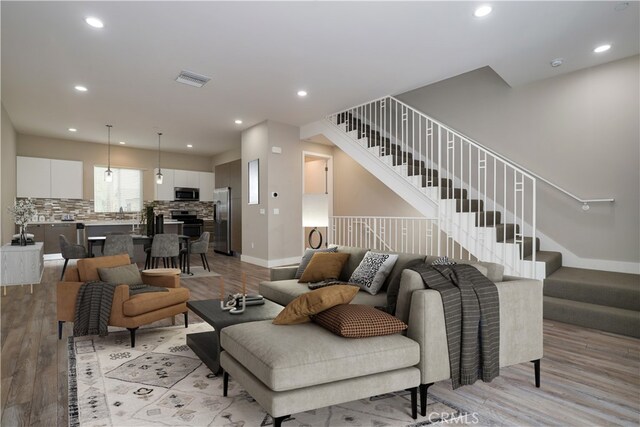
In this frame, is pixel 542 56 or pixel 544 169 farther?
pixel 544 169

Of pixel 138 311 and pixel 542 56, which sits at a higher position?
pixel 542 56

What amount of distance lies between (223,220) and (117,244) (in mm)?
3738

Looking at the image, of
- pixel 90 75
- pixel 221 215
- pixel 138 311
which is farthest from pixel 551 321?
pixel 221 215

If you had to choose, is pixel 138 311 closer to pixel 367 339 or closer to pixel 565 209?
pixel 367 339

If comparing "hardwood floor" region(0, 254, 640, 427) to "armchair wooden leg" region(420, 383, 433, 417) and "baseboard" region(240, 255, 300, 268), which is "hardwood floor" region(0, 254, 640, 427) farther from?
"baseboard" region(240, 255, 300, 268)

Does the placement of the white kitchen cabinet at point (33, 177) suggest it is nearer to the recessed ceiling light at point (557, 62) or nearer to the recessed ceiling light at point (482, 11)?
the recessed ceiling light at point (482, 11)

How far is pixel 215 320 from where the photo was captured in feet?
8.15

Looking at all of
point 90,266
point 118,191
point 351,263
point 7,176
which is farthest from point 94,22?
point 118,191

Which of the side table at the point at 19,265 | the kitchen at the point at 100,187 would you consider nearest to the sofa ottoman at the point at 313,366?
the side table at the point at 19,265

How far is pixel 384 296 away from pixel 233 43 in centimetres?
318

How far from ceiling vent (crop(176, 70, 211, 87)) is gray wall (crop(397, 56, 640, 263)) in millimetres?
4449

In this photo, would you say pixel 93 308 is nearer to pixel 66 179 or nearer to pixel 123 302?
pixel 123 302

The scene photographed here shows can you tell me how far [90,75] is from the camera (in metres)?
4.95

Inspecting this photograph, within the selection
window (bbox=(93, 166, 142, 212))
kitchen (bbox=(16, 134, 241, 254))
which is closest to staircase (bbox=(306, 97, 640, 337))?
kitchen (bbox=(16, 134, 241, 254))
